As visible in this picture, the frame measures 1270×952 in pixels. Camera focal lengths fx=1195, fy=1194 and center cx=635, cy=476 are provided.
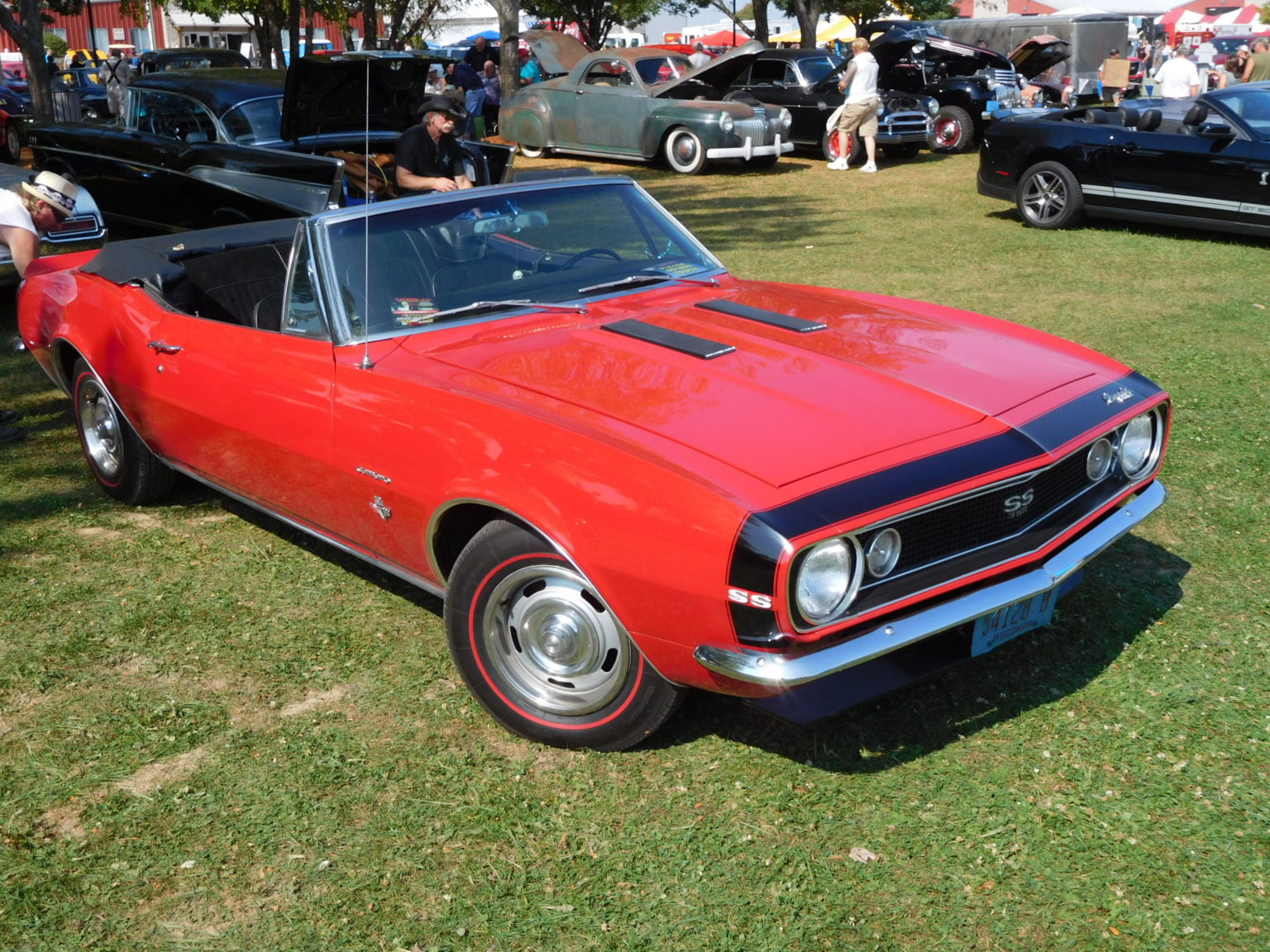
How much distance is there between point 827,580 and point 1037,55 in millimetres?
22689

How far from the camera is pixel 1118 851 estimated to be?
9.72ft

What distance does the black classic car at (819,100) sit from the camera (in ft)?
56.9

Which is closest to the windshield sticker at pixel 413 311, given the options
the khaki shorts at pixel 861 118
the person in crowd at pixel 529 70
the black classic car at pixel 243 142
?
the black classic car at pixel 243 142

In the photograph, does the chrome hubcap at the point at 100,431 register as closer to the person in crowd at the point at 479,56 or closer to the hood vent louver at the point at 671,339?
the hood vent louver at the point at 671,339

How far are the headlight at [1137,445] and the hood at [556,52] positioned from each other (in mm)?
15282

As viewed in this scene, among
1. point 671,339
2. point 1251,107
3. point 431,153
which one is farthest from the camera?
point 1251,107

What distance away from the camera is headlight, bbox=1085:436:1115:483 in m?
3.57

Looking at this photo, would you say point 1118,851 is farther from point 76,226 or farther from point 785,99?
point 785,99

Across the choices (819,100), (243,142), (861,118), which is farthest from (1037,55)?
(243,142)

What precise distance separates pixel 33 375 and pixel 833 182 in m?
11.0

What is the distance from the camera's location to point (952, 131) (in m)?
18.8

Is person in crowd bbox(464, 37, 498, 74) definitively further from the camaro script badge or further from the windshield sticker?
the camaro script badge

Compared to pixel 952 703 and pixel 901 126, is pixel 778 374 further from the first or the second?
pixel 901 126

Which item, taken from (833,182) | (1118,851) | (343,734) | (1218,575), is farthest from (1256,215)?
(343,734)
